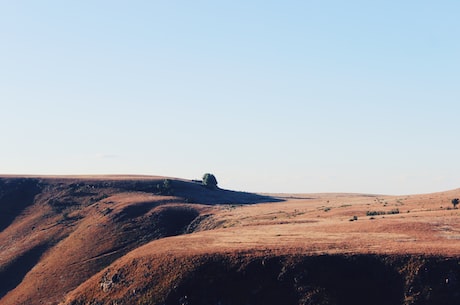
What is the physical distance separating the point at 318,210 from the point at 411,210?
56.0 feet

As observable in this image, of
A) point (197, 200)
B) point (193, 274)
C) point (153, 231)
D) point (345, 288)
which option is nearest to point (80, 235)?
point (153, 231)

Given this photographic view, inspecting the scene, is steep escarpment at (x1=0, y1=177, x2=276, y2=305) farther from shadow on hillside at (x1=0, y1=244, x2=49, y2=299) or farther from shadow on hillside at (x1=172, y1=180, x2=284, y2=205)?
shadow on hillside at (x1=172, y1=180, x2=284, y2=205)

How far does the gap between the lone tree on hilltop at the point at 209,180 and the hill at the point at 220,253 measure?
27910mm

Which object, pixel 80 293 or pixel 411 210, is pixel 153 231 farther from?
pixel 411 210

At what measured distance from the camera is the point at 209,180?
146 m

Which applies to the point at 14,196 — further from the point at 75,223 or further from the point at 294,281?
the point at 294,281

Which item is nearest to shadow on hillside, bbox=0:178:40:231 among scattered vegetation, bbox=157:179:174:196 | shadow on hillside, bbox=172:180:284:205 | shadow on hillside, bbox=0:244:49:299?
shadow on hillside, bbox=0:244:49:299

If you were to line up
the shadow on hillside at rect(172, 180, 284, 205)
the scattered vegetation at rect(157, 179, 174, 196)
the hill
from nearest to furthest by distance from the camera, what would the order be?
the hill, the shadow on hillside at rect(172, 180, 284, 205), the scattered vegetation at rect(157, 179, 174, 196)

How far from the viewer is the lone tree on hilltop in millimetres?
145625

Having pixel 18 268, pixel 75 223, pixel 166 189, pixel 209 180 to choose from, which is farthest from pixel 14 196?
pixel 209 180

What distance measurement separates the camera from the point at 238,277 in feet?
172

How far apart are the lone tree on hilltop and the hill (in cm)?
2791

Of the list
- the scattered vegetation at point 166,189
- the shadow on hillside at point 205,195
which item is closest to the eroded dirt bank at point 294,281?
the shadow on hillside at point 205,195

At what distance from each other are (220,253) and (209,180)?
9057 centimetres
